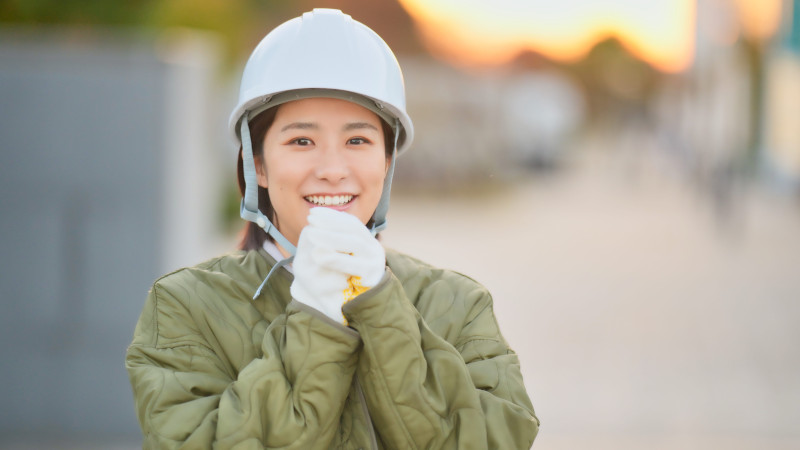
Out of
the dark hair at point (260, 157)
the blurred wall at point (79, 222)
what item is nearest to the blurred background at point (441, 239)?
the blurred wall at point (79, 222)

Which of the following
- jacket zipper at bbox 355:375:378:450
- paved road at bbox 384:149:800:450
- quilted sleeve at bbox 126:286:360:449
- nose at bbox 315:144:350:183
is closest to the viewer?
quilted sleeve at bbox 126:286:360:449

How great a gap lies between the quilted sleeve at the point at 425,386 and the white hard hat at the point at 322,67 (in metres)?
0.47

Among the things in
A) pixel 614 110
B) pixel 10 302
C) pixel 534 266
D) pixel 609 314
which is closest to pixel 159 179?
pixel 10 302

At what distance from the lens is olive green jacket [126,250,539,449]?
211 cm

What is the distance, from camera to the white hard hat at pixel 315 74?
2.36m

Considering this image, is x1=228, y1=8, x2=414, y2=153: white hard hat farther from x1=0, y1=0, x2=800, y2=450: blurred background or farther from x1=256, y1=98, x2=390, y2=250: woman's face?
x1=0, y1=0, x2=800, y2=450: blurred background

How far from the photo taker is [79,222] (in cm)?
559

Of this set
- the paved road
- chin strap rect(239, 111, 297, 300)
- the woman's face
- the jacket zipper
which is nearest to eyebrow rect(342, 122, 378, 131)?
the woman's face

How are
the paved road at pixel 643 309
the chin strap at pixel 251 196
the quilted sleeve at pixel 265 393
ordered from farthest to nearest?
the paved road at pixel 643 309, the chin strap at pixel 251 196, the quilted sleeve at pixel 265 393

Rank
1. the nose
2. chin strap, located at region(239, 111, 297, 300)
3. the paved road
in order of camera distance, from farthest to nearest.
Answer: the paved road
chin strap, located at region(239, 111, 297, 300)
the nose

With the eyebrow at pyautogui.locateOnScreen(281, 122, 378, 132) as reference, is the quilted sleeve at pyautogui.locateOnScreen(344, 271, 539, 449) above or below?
below

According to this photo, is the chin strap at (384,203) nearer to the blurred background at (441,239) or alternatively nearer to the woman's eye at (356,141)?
the woman's eye at (356,141)

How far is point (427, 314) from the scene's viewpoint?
2.43 m

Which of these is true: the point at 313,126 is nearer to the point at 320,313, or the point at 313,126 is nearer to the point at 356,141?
the point at 356,141
